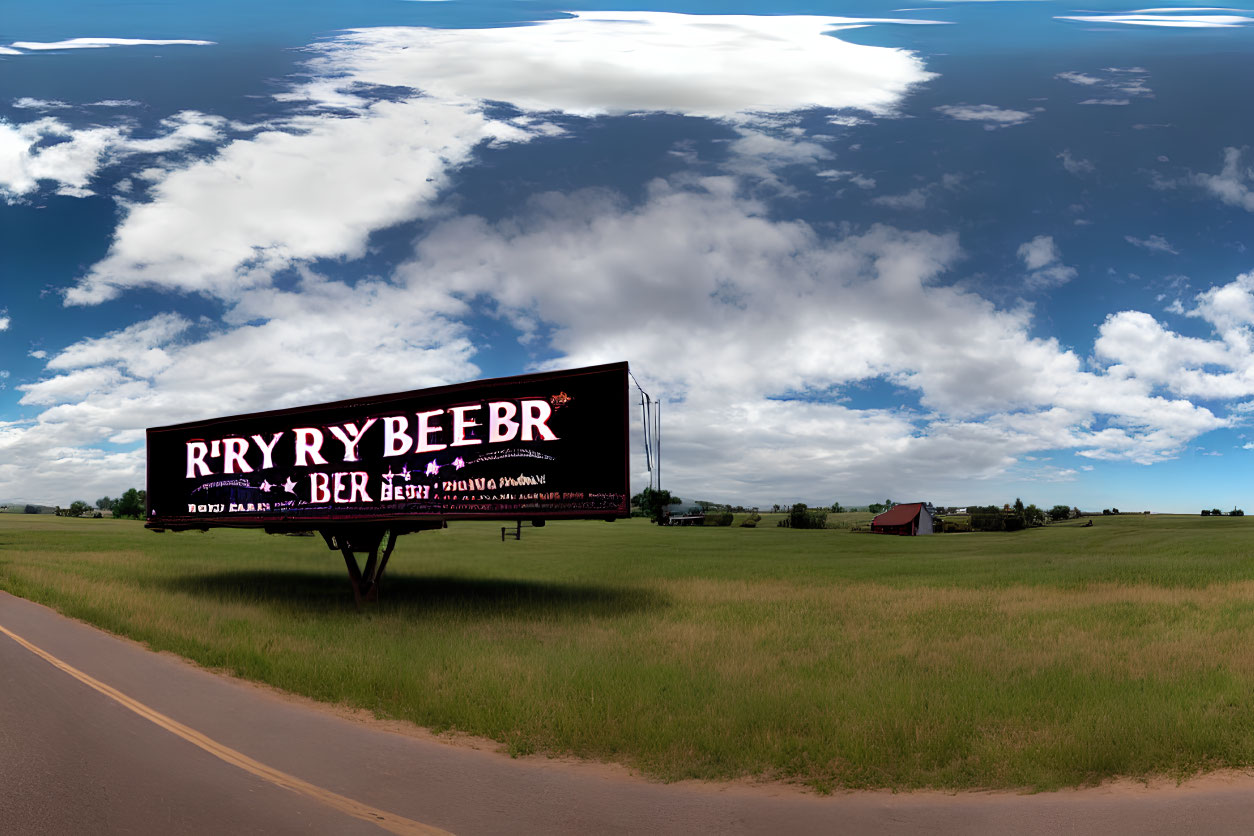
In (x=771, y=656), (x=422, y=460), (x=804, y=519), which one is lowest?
(x=804, y=519)

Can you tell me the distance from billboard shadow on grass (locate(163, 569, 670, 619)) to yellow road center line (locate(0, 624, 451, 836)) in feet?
31.3

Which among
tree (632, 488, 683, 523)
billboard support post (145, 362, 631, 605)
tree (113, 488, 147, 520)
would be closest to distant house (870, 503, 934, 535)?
tree (632, 488, 683, 523)

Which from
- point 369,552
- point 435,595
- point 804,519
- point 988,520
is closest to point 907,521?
point 988,520

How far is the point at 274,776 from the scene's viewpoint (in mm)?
8969

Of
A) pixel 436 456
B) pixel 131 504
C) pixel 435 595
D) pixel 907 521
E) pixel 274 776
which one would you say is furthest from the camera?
pixel 131 504

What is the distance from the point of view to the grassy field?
9961 millimetres

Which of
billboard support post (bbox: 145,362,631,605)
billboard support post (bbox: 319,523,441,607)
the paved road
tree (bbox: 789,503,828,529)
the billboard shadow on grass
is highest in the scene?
billboard support post (bbox: 145,362,631,605)

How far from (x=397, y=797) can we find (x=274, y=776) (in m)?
1.63

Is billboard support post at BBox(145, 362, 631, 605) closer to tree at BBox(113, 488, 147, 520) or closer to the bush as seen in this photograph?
the bush

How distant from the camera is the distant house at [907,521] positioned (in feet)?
277

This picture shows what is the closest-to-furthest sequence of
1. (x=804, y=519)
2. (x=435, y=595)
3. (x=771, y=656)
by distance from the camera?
1. (x=771, y=656)
2. (x=435, y=595)
3. (x=804, y=519)

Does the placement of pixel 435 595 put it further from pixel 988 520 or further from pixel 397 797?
pixel 988 520

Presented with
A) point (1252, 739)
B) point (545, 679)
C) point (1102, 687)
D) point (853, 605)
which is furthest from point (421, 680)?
point (853, 605)

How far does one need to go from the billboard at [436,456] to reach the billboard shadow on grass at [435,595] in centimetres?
252
